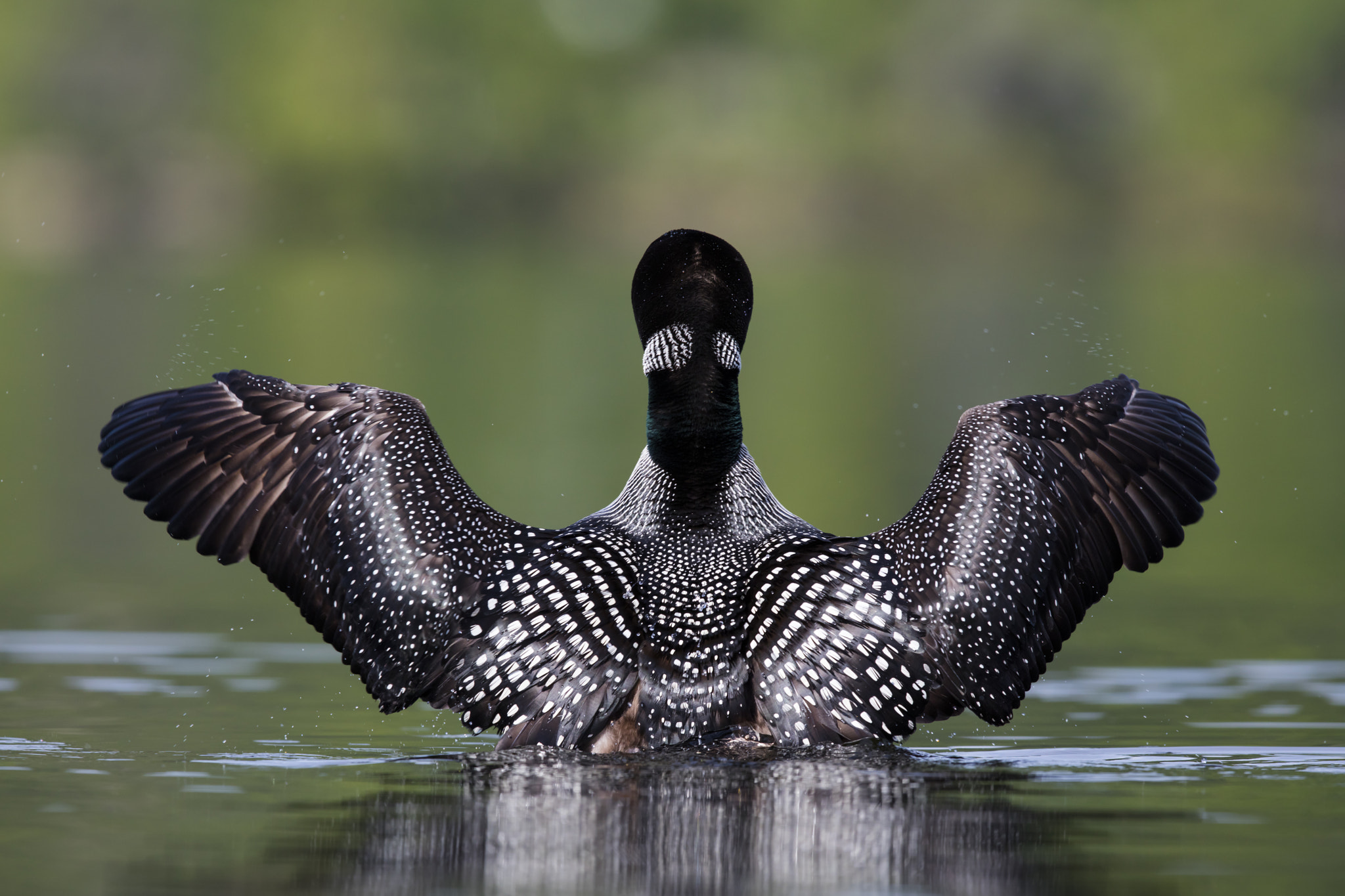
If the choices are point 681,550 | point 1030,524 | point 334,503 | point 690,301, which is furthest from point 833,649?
point 334,503

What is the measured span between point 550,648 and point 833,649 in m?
0.85

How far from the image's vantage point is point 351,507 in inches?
257

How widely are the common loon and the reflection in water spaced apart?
9.1 inches

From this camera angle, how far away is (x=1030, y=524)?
6.45 metres

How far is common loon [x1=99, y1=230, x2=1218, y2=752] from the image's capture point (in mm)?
6137

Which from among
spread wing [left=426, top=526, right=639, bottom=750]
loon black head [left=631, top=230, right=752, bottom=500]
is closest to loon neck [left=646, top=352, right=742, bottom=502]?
loon black head [left=631, top=230, right=752, bottom=500]

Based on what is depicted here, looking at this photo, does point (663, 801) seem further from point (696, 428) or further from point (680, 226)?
point (680, 226)

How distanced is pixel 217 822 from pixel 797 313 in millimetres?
24491

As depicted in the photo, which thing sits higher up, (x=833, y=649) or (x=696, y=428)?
(x=696, y=428)

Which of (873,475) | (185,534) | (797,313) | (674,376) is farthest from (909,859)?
(797,313)

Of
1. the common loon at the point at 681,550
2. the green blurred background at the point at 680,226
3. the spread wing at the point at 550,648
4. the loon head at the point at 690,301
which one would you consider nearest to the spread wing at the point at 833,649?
the common loon at the point at 681,550

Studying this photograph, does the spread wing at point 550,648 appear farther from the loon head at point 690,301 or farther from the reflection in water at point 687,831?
the loon head at point 690,301

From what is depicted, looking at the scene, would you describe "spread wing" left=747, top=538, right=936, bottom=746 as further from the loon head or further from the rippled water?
the loon head

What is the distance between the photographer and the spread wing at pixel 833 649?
611cm
